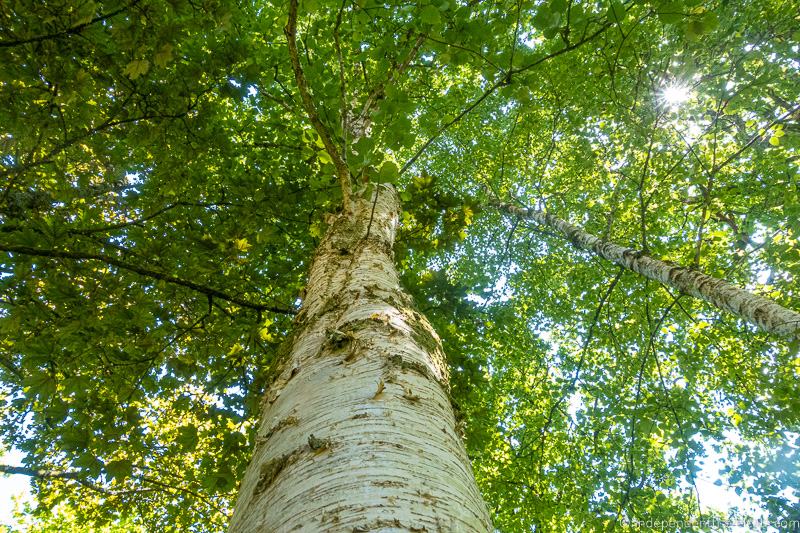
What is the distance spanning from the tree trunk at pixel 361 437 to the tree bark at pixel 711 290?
2.40 meters

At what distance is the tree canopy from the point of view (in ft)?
7.24

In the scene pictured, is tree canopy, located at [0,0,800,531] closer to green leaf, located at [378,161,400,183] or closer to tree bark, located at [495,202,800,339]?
green leaf, located at [378,161,400,183]

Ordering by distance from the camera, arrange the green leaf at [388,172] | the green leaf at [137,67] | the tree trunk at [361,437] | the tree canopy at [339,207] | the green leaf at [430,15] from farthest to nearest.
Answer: the tree canopy at [339,207], the green leaf at [137,67], the green leaf at [430,15], the green leaf at [388,172], the tree trunk at [361,437]

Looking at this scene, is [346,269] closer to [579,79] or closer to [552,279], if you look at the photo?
[579,79]

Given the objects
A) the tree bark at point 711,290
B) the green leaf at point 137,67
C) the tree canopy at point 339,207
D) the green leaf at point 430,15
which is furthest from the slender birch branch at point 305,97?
the tree bark at point 711,290

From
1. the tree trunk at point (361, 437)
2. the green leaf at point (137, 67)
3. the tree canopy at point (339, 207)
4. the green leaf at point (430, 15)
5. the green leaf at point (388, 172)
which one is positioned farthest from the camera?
the tree canopy at point (339, 207)

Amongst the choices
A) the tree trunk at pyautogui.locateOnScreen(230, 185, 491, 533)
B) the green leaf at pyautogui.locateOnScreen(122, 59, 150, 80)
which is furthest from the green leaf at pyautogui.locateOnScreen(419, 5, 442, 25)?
the green leaf at pyautogui.locateOnScreen(122, 59, 150, 80)

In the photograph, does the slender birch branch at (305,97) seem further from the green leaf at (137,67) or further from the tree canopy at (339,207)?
the green leaf at (137,67)

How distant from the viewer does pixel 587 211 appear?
21.9 feet

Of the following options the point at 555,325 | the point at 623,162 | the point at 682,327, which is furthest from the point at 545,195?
the point at 682,327

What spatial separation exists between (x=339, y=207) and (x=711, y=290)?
9.50ft

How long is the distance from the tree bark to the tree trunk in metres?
2.40

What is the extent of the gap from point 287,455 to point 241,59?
297 centimetres

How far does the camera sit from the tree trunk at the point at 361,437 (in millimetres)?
659
